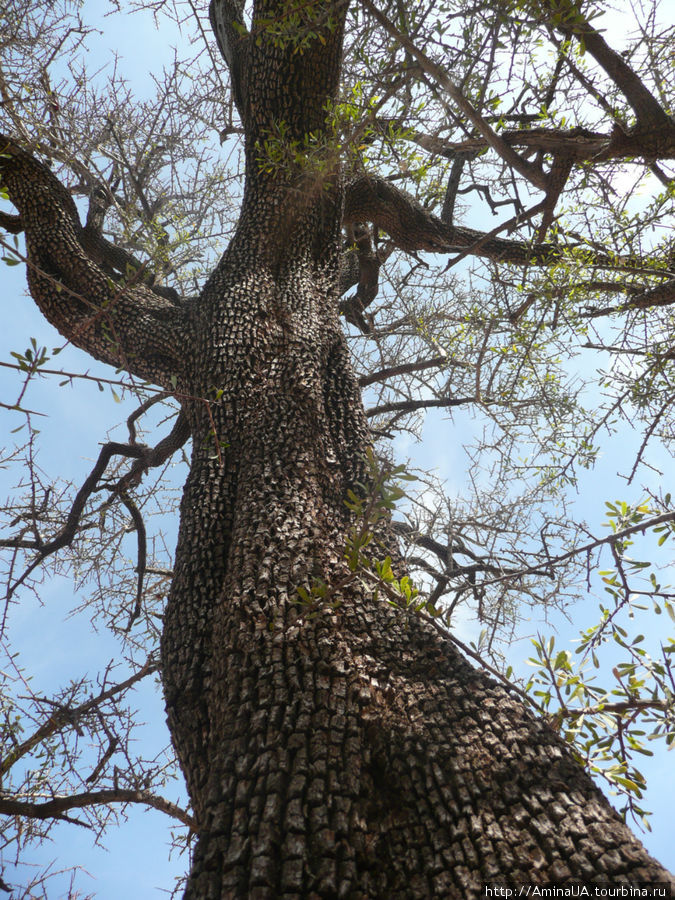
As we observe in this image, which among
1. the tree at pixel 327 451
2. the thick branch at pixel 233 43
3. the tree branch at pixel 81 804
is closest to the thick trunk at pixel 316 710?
the tree at pixel 327 451

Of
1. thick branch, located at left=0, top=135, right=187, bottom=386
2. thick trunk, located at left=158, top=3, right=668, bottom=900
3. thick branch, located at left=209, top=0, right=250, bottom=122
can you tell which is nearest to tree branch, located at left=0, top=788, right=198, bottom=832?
thick trunk, located at left=158, top=3, right=668, bottom=900

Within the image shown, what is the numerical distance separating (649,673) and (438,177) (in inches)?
180

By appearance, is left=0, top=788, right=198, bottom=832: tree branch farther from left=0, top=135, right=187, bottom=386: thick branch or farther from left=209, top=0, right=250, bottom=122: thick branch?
left=209, top=0, right=250, bottom=122: thick branch

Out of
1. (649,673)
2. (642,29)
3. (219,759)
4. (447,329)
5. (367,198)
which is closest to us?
(219,759)

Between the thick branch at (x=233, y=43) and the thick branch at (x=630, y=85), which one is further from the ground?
the thick branch at (x=233, y=43)

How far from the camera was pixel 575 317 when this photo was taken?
336cm

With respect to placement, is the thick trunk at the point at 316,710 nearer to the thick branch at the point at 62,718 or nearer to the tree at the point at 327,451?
the tree at the point at 327,451

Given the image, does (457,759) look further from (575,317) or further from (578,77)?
(578,77)

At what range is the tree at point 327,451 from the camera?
122cm

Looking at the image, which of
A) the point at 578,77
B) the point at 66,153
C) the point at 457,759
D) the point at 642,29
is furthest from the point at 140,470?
the point at 642,29

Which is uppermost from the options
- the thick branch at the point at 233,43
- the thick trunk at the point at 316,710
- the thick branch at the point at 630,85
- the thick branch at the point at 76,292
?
the thick branch at the point at 233,43

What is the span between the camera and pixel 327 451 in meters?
2.41

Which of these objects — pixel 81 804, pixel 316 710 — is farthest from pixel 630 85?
pixel 81 804

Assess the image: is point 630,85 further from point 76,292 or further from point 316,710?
point 316,710
